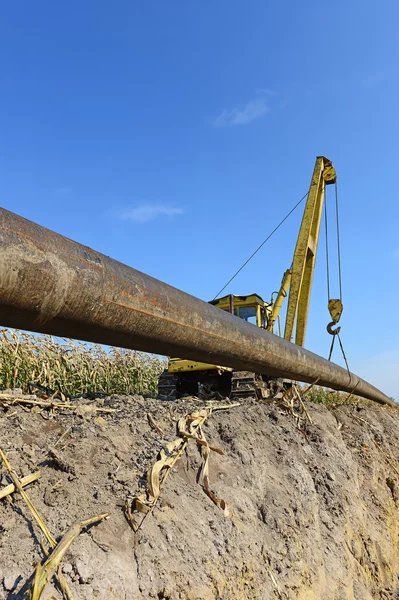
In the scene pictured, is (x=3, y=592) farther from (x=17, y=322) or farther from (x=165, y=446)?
(x=165, y=446)

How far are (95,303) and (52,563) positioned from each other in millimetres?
814

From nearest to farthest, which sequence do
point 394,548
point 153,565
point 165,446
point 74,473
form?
point 153,565 → point 74,473 → point 165,446 → point 394,548

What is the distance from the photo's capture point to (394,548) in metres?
4.69

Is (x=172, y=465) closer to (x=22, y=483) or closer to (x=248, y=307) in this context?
(x=22, y=483)

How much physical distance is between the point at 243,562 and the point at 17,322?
143 cm

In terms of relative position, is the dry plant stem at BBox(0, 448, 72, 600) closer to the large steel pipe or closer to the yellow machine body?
the large steel pipe

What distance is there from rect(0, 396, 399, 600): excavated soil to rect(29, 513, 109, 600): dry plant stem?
5 centimetres

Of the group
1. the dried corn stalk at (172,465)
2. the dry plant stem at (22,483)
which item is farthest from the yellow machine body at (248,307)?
the dry plant stem at (22,483)

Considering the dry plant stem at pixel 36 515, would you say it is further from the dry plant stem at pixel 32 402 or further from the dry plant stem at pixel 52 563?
the dry plant stem at pixel 32 402

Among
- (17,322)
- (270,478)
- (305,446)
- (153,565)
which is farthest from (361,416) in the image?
(17,322)

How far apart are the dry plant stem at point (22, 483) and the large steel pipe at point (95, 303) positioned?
20.8 inches

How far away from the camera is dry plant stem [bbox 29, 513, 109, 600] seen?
135 centimetres

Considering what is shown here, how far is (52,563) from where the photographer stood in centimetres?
144

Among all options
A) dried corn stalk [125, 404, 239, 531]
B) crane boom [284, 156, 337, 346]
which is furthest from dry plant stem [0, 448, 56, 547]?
crane boom [284, 156, 337, 346]
